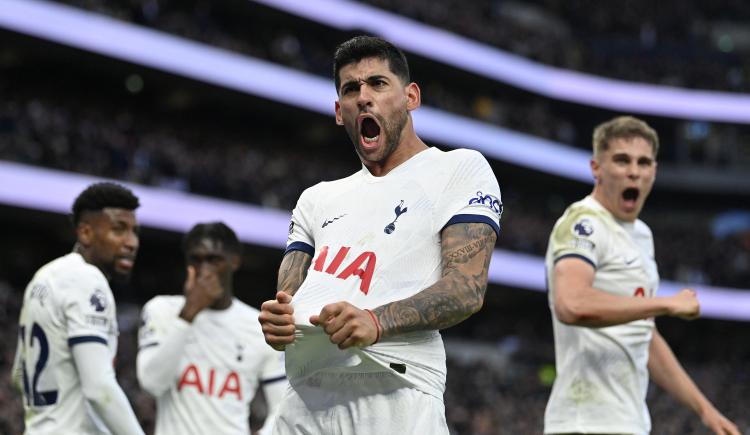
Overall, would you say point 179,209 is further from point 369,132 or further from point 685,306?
point 369,132

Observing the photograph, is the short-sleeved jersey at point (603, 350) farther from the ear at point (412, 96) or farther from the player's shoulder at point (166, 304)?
the player's shoulder at point (166, 304)

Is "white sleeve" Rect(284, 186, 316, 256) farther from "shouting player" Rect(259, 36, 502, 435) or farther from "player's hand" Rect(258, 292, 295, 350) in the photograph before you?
"player's hand" Rect(258, 292, 295, 350)

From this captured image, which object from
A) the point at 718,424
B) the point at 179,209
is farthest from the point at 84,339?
the point at 179,209

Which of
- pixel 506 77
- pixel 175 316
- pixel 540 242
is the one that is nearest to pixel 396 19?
pixel 506 77

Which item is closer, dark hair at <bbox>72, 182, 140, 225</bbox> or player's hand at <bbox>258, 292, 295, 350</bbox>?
player's hand at <bbox>258, 292, 295, 350</bbox>

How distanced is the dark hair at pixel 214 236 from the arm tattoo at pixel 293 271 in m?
2.71

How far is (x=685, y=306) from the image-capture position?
15.6ft

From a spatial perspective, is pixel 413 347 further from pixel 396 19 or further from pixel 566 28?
pixel 566 28

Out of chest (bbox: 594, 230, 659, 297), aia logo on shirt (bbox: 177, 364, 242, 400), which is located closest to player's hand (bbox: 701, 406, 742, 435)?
chest (bbox: 594, 230, 659, 297)

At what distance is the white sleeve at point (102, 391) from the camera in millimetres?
5332

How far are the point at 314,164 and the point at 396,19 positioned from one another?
21.1 ft

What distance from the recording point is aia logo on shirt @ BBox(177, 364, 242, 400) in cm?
680

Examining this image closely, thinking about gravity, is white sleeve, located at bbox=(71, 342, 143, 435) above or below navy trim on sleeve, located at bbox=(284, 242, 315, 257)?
below

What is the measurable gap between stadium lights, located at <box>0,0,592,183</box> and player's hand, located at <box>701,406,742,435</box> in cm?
2369
